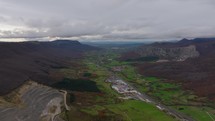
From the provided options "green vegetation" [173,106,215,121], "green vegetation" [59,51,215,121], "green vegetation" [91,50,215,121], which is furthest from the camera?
"green vegetation" [91,50,215,121]

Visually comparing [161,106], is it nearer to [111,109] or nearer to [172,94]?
[111,109]

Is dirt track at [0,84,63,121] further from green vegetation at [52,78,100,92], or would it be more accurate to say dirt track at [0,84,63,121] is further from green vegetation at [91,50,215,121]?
green vegetation at [91,50,215,121]

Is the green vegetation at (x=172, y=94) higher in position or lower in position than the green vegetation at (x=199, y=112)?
lower

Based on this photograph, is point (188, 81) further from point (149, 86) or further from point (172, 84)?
point (149, 86)

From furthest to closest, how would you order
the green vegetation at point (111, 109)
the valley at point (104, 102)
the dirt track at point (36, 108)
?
the valley at point (104, 102) → the green vegetation at point (111, 109) → the dirt track at point (36, 108)

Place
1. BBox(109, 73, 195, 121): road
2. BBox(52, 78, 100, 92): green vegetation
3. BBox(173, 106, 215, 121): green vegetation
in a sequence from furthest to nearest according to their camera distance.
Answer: BBox(52, 78, 100, 92): green vegetation
BBox(109, 73, 195, 121): road
BBox(173, 106, 215, 121): green vegetation

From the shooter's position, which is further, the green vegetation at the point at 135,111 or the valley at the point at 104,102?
the green vegetation at the point at 135,111

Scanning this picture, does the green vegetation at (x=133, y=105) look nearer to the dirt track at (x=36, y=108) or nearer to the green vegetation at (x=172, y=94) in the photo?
the green vegetation at (x=172, y=94)

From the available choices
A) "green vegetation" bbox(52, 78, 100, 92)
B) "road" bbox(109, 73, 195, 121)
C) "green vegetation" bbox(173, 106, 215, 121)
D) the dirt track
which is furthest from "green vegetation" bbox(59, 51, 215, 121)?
the dirt track

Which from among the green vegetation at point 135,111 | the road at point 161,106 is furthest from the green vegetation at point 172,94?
the green vegetation at point 135,111

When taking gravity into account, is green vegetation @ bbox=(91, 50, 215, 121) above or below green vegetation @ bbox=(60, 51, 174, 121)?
below

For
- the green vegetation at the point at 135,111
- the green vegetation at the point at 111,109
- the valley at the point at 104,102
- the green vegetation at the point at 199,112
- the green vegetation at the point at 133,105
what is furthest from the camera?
the green vegetation at the point at 199,112

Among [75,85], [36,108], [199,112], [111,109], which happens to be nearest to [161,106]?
[199,112]
